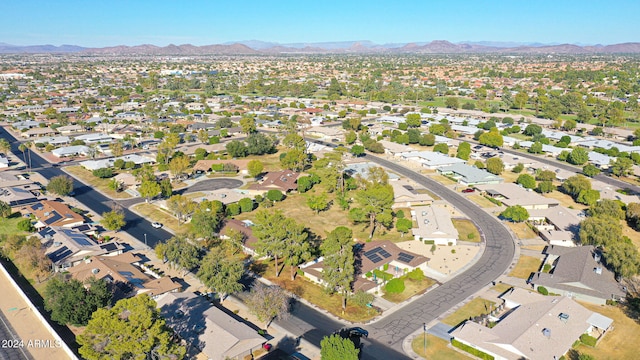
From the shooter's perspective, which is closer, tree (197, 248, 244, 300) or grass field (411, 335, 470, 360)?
grass field (411, 335, 470, 360)

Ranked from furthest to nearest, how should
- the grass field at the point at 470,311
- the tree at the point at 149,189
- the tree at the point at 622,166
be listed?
the tree at the point at 622,166 < the tree at the point at 149,189 < the grass field at the point at 470,311

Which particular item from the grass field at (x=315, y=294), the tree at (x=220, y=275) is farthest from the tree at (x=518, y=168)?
the tree at (x=220, y=275)

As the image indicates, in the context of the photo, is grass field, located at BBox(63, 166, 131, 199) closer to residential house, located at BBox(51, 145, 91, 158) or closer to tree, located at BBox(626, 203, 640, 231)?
residential house, located at BBox(51, 145, 91, 158)

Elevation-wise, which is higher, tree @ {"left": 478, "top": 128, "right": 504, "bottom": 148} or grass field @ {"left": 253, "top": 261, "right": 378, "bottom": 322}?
tree @ {"left": 478, "top": 128, "right": 504, "bottom": 148}

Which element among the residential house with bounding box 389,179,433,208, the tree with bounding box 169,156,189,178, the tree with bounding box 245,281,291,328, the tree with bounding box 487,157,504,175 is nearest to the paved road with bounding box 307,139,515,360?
the residential house with bounding box 389,179,433,208

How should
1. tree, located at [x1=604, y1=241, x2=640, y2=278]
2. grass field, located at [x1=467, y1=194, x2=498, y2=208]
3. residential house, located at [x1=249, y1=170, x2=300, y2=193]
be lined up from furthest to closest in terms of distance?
residential house, located at [x1=249, y1=170, x2=300, y2=193]
grass field, located at [x1=467, y1=194, x2=498, y2=208]
tree, located at [x1=604, y1=241, x2=640, y2=278]

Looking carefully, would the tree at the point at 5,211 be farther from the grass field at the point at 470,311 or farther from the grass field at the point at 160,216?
the grass field at the point at 470,311

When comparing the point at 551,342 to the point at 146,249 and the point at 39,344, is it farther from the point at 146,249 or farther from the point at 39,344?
the point at 146,249
